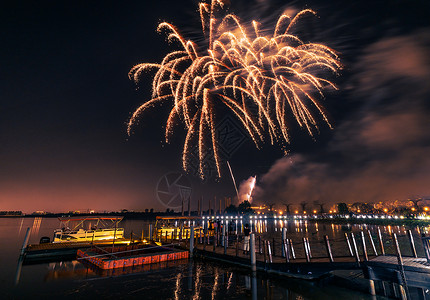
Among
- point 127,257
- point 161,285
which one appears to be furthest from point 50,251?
point 161,285

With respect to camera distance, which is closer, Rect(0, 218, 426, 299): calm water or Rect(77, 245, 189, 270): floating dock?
Rect(0, 218, 426, 299): calm water

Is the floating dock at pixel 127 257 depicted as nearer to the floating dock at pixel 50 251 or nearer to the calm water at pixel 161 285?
the calm water at pixel 161 285

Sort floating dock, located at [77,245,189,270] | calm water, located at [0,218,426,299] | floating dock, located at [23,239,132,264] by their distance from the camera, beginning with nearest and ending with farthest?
calm water, located at [0,218,426,299] → floating dock, located at [77,245,189,270] → floating dock, located at [23,239,132,264]

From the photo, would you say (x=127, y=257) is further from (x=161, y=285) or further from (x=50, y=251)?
(x=50, y=251)

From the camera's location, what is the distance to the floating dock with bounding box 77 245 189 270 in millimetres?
18047

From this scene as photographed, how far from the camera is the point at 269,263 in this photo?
16.0m

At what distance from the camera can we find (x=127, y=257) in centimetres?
1862

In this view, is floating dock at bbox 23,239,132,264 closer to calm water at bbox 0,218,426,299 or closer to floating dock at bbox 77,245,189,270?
floating dock at bbox 77,245,189,270

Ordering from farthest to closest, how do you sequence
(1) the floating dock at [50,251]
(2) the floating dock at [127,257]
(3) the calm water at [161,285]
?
1. (1) the floating dock at [50,251]
2. (2) the floating dock at [127,257]
3. (3) the calm water at [161,285]

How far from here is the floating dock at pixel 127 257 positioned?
18.0 metres

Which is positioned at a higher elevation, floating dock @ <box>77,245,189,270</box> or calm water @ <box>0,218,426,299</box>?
floating dock @ <box>77,245,189,270</box>

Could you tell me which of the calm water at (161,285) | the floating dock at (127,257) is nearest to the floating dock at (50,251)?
the floating dock at (127,257)

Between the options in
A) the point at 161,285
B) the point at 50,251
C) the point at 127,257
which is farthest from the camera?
the point at 50,251

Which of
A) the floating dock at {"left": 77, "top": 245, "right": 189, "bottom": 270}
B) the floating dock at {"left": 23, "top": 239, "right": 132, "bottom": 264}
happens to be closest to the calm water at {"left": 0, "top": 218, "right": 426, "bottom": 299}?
the floating dock at {"left": 77, "top": 245, "right": 189, "bottom": 270}
